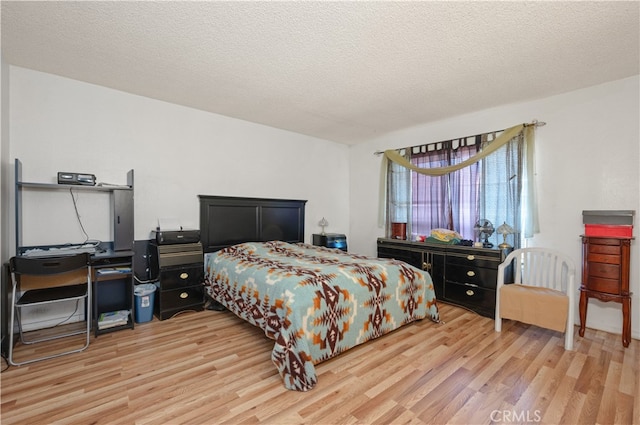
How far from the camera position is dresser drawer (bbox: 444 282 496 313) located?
3.27 m

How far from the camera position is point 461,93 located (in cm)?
321

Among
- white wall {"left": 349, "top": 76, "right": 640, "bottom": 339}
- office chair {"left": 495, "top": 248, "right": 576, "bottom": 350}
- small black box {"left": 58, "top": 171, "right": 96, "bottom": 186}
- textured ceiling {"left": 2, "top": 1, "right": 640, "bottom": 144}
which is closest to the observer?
textured ceiling {"left": 2, "top": 1, "right": 640, "bottom": 144}

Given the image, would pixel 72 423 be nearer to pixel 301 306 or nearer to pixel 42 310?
pixel 301 306

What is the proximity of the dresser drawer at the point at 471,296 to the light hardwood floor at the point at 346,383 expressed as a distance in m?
0.51

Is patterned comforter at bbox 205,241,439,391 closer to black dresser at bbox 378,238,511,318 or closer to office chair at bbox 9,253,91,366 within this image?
black dresser at bbox 378,238,511,318

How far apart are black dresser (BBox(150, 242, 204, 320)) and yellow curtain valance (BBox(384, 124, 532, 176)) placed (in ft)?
10.3

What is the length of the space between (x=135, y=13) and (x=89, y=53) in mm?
880

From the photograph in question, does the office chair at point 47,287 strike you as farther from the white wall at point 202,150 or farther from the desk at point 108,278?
the white wall at point 202,150

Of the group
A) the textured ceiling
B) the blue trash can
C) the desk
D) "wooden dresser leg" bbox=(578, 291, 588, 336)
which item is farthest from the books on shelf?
"wooden dresser leg" bbox=(578, 291, 588, 336)

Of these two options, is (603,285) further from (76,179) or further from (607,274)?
(76,179)

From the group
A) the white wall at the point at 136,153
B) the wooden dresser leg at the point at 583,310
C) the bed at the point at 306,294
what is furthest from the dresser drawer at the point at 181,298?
the wooden dresser leg at the point at 583,310

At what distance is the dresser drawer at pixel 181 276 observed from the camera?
3123 mm

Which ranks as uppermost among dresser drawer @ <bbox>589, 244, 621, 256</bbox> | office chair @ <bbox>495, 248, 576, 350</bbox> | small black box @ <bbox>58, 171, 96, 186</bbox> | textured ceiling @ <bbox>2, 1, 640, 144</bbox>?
textured ceiling @ <bbox>2, 1, 640, 144</bbox>

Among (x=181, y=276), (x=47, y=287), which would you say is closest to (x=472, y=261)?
(x=181, y=276)
